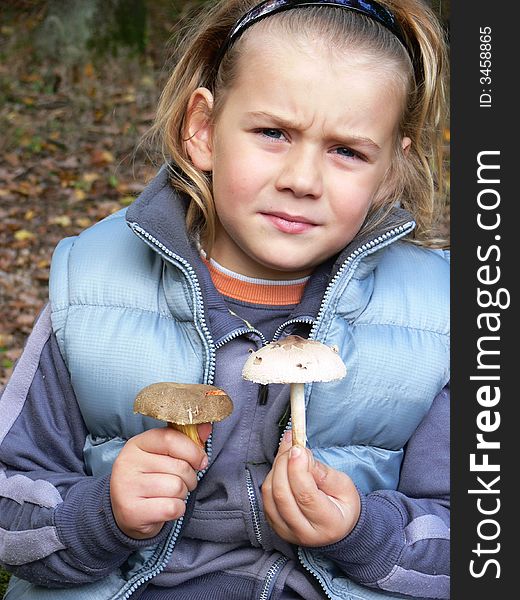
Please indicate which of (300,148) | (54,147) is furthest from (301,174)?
(54,147)

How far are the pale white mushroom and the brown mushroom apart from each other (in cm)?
11

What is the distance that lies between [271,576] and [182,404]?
809 mm

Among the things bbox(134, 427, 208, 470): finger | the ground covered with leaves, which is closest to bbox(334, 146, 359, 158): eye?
bbox(134, 427, 208, 470): finger

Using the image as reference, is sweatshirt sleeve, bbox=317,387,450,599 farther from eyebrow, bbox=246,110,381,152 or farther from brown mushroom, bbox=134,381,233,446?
eyebrow, bbox=246,110,381,152

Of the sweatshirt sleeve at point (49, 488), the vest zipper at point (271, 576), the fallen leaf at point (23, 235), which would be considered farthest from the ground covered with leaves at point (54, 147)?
the vest zipper at point (271, 576)

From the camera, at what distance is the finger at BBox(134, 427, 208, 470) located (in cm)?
239

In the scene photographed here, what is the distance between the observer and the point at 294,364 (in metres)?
2.19

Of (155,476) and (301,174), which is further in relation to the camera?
(301,174)

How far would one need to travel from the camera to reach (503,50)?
2.55m

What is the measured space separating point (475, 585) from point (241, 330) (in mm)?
989

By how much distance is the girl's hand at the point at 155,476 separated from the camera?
7.91 ft

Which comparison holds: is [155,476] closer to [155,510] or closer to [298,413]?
[155,510]

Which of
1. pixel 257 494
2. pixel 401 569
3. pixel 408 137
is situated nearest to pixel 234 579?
pixel 257 494

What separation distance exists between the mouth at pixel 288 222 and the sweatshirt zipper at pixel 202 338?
0.29 meters
